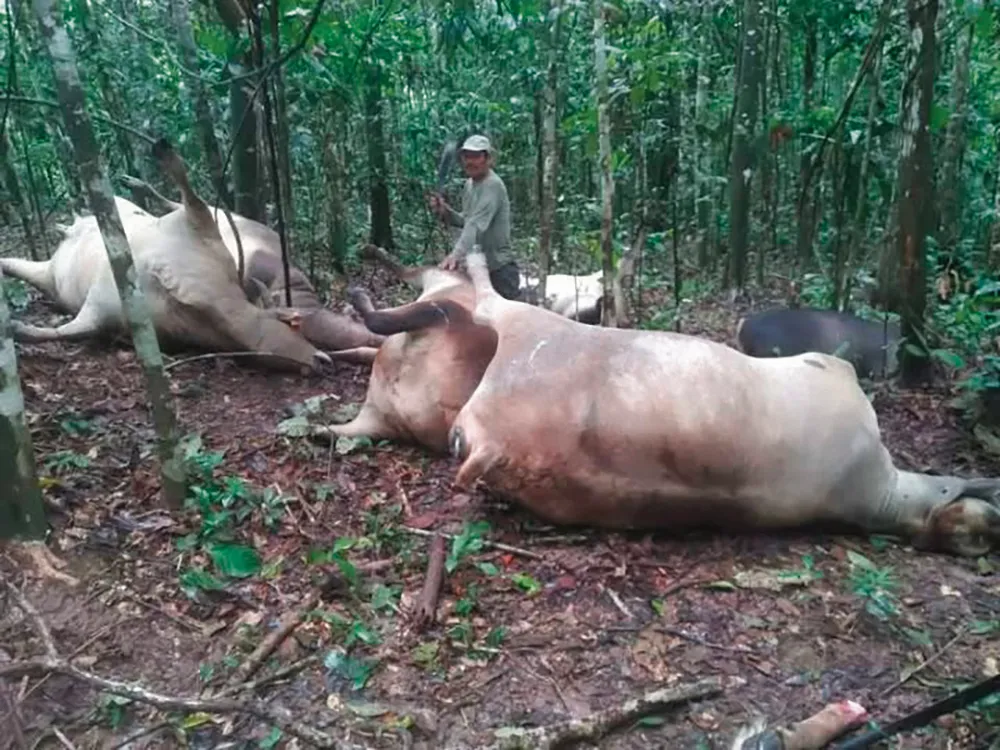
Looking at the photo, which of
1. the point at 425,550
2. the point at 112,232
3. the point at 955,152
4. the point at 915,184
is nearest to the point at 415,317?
the point at 425,550

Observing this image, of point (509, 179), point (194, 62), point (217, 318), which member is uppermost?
point (194, 62)

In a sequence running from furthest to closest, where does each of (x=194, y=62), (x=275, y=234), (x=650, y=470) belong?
(x=275, y=234), (x=194, y=62), (x=650, y=470)

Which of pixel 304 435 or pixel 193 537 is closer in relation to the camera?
pixel 193 537

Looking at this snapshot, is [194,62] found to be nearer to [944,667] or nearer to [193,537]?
[193,537]

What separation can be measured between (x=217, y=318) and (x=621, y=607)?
4241 mm

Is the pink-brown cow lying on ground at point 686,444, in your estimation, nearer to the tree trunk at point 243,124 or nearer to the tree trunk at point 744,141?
the tree trunk at point 243,124

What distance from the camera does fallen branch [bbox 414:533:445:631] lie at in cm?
355

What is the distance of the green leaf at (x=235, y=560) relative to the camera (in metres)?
3.83

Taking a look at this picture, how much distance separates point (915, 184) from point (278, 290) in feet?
16.6

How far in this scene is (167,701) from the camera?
2918mm

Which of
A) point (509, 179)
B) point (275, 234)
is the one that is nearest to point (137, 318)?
point (275, 234)

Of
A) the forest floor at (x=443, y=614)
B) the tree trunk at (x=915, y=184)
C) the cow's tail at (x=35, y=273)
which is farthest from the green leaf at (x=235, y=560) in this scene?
the cow's tail at (x=35, y=273)

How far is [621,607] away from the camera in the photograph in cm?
371

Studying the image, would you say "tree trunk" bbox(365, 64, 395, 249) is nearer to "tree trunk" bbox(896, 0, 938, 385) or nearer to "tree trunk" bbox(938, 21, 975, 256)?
"tree trunk" bbox(896, 0, 938, 385)
